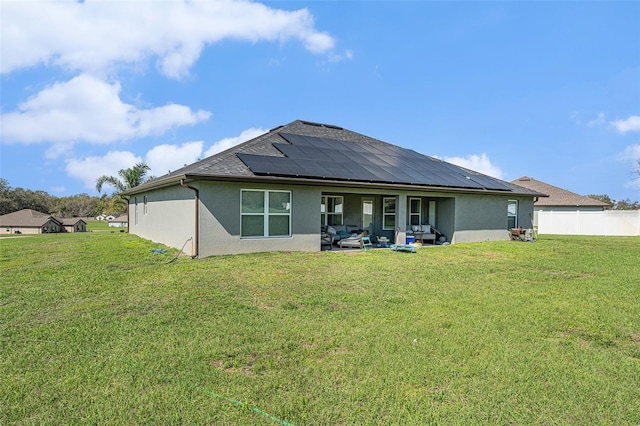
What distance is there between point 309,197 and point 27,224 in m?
41.8

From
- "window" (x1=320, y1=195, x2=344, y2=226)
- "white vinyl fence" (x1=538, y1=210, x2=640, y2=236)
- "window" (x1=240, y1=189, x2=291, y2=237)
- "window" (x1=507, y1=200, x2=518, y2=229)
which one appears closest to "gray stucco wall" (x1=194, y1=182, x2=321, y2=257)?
"window" (x1=240, y1=189, x2=291, y2=237)

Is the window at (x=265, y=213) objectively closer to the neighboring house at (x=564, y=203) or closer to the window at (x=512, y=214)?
the window at (x=512, y=214)

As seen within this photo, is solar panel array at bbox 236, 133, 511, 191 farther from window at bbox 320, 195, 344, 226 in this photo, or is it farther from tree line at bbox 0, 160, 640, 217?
tree line at bbox 0, 160, 640, 217

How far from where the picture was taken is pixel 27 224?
3894 cm

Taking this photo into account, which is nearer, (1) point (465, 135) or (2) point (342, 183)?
(2) point (342, 183)

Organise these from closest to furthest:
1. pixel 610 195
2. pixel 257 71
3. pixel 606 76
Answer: pixel 257 71
pixel 606 76
pixel 610 195

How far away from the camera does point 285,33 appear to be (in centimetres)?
1540

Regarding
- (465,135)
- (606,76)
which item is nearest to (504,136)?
(465,135)

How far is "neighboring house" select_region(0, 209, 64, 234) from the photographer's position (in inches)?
1512

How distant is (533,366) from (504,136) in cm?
3051

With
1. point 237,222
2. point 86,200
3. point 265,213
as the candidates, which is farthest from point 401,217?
point 86,200

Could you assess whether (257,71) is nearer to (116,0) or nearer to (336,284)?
(116,0)

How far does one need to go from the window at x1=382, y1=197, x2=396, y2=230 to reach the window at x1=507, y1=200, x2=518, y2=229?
624 cm

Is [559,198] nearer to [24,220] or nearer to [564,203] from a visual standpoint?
[564,203]
